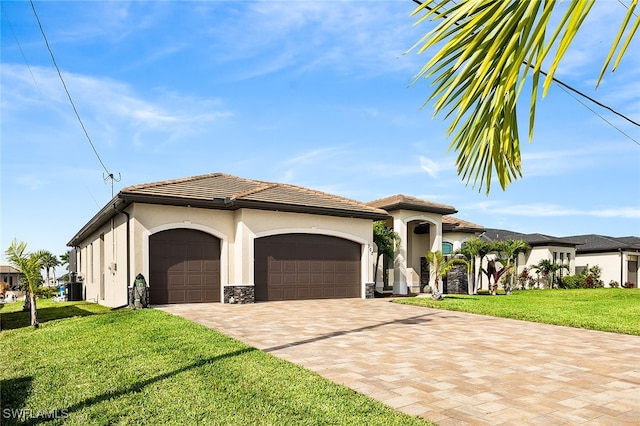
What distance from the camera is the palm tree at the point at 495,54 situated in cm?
208

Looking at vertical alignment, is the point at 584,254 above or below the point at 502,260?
below

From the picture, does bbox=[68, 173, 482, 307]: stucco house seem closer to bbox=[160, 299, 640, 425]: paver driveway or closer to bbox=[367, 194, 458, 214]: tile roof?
bbox=[367, 194, 458, 214]: tile roof

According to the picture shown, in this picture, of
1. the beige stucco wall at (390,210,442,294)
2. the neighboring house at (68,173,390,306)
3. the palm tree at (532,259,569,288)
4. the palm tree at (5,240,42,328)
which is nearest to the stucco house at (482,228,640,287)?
the palm tree at (532,259,569,288)

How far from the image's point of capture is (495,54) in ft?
7.82

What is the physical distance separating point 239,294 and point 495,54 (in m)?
15.4

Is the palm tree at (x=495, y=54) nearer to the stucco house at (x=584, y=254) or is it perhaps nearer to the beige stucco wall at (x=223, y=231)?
the beige stucco wall at (x=223, y=231)

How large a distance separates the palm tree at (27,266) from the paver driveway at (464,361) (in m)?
3.80

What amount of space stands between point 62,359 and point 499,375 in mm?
6880

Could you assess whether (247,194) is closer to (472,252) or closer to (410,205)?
(410,205)

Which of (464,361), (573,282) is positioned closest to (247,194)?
(464,361)

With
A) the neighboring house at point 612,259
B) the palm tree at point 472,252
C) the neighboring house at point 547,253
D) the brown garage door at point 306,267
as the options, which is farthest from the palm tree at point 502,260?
the neighboring house at point 612,259

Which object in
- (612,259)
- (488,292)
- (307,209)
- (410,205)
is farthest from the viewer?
(612,259)

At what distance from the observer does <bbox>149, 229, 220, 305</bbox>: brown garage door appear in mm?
16047

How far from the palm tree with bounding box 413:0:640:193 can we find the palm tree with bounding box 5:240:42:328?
41.0ft
